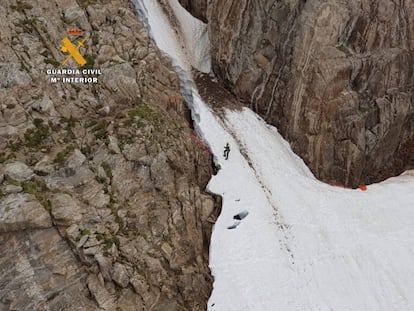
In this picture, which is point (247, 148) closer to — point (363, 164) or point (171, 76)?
point (171, 76)

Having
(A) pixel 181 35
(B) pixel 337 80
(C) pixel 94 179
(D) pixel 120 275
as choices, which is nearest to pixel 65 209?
(C) pixel 94 179

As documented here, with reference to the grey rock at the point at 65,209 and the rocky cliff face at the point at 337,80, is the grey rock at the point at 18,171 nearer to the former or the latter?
the grey rock at the point at 65,209

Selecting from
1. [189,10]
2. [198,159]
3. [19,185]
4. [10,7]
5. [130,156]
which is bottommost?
[198,159]

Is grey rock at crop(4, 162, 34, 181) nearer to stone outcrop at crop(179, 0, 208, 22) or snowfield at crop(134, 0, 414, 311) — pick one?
snowfield at crop(134, 0, 414, 311)

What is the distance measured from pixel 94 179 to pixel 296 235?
1053 cm

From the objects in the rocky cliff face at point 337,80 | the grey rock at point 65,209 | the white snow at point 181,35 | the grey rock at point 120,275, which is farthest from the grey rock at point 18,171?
the rocky cliff face at point 337,80

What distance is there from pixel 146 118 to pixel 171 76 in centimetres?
517

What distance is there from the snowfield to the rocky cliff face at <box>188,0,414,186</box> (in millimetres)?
1739

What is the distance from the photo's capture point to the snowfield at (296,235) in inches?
705

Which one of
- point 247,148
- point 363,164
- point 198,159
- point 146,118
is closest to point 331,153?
point 363,164

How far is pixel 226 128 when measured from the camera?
2494 cm

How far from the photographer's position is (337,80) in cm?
2489

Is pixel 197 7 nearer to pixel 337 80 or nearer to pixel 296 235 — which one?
pixel 337 80

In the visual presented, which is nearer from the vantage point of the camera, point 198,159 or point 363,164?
point 198,159
